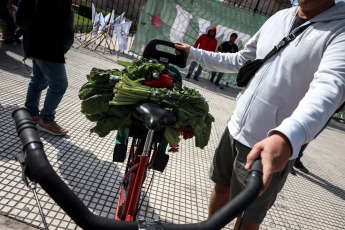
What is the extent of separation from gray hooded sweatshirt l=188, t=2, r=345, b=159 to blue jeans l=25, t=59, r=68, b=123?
2047 mm

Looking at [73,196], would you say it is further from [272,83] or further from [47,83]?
[47,83]

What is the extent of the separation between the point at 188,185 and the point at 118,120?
5.42ft

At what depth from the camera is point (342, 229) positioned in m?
3.12

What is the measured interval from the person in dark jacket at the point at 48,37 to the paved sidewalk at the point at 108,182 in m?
0.65

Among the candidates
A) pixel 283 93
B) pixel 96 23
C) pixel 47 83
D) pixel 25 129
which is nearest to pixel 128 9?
pixel 96 23

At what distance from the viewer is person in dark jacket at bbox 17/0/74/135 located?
2717mm

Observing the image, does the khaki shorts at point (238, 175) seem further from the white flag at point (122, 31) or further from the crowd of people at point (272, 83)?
the white flag at point (122, 31)

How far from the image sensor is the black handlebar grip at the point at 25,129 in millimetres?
679

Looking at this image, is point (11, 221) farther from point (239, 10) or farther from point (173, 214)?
point (239, 10)

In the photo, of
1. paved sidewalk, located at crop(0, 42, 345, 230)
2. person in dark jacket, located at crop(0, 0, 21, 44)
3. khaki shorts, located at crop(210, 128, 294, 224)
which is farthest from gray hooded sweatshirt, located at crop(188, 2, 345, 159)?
person in dark jacket, located at crop(0, 0, 21, 44)

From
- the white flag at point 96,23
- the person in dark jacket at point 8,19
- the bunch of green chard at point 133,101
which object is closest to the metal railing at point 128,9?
the white flag at point 96,23

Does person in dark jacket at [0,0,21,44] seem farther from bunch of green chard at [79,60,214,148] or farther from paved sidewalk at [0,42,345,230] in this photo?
bunch of green chard at [79,60,214,148]

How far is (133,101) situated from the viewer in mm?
1535

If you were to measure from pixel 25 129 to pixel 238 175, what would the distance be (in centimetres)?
142
